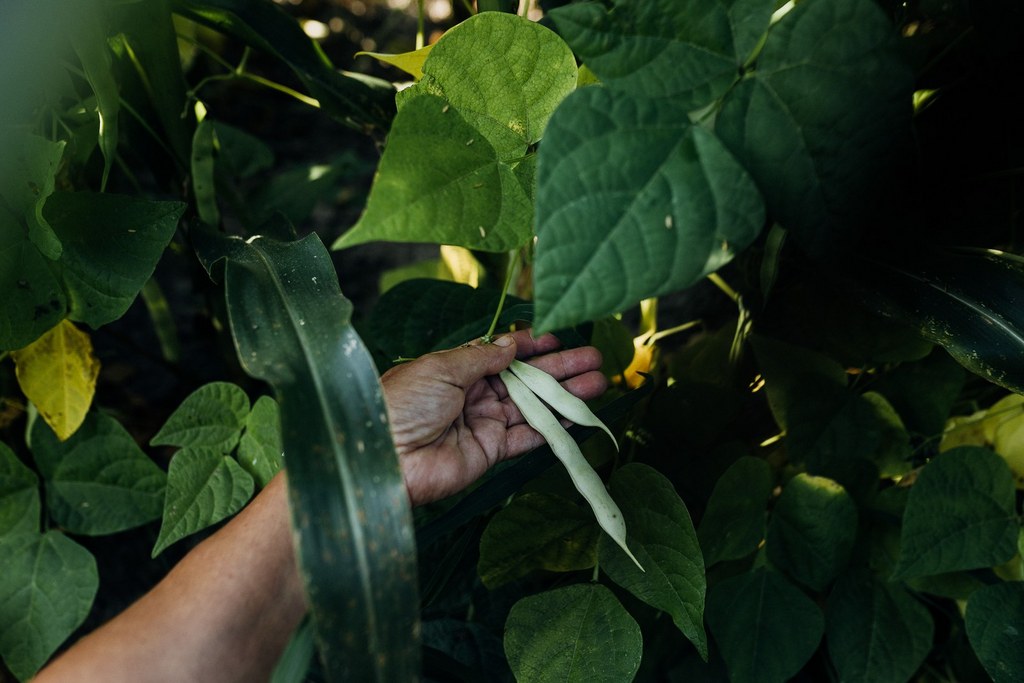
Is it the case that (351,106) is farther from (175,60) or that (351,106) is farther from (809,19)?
(809,19)

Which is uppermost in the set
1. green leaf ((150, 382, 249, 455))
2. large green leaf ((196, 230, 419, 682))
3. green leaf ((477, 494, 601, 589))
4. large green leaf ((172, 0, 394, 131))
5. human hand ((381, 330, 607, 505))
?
large green leaf ((172, 0, 394, 131))

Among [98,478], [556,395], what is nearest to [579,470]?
[556,395]

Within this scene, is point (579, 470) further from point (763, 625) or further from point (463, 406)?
point (763, 625)

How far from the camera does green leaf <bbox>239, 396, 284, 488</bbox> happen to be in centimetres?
78

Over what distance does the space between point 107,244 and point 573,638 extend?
0.57 meters

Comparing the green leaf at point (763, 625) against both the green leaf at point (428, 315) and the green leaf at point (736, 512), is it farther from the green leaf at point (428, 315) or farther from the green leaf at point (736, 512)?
the green leaf at point (428, 315)

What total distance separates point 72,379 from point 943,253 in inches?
35.3

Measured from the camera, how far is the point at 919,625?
81 cm

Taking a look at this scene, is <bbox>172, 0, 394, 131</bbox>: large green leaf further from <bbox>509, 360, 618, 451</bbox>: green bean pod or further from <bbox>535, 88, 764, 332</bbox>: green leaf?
<bbox>535, 88, 764, 332</bbox>: green leaf

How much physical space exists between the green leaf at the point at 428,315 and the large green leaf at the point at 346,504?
29 centimetres

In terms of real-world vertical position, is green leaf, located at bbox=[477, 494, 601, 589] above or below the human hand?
below

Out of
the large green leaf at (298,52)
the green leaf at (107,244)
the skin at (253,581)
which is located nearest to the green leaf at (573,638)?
the skin at (253,581)

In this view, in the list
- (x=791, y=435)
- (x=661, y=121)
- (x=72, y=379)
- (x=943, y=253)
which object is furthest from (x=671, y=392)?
(x=72, y=379)

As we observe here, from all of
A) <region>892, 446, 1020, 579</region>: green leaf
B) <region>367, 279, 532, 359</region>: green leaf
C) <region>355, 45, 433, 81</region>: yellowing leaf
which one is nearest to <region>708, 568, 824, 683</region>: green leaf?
<region>892, 446, 1020, 579</region>: green leaf
